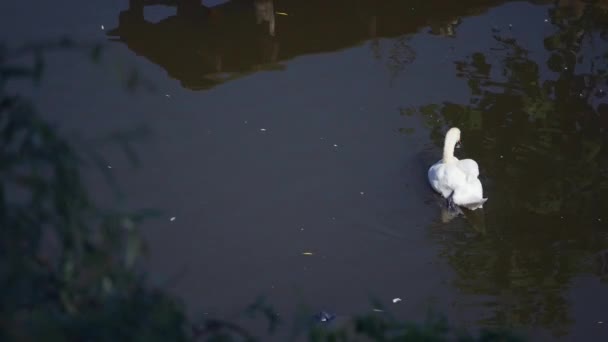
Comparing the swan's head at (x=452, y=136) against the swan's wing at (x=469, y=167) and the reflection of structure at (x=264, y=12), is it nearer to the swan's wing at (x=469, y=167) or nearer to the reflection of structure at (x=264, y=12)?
the swan's wing at (x=469, y=167)

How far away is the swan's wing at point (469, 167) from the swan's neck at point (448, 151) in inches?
3.1

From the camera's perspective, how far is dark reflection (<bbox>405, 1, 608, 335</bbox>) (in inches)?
287

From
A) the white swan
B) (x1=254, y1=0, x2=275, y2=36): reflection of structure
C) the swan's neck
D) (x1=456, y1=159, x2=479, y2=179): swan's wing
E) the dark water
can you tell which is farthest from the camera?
(x1=254, y1=0, x2=275, y2=36): reflection of structure

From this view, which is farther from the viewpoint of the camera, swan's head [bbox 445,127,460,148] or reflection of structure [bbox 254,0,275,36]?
reflection of structure [bbox 254,0,275,36]

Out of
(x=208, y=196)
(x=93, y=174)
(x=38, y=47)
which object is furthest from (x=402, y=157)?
(x=38, y=47)

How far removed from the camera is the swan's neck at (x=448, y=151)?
811 cm

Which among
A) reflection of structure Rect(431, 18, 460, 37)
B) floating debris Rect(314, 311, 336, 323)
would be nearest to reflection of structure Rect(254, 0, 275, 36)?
reflection of structure Rect(431, 18, 460, 37)

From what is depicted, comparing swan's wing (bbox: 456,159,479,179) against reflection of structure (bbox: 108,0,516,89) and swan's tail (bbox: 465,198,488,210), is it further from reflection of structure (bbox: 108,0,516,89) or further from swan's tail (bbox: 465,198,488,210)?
reflection of structure (bbox: 108,0,516,89)

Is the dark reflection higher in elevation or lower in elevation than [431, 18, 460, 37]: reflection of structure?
lower

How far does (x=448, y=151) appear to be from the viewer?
26.7ft

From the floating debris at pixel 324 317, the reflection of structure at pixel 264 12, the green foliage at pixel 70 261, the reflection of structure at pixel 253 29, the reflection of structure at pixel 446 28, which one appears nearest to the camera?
the green foliage at pixel 70 261

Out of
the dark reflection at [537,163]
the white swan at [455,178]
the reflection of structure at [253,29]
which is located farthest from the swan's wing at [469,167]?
the reflection of structure at [253,29]

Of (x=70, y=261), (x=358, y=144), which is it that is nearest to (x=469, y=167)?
(x=358, y=144)

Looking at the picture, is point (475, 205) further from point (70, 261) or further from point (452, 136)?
point (70, 261)
